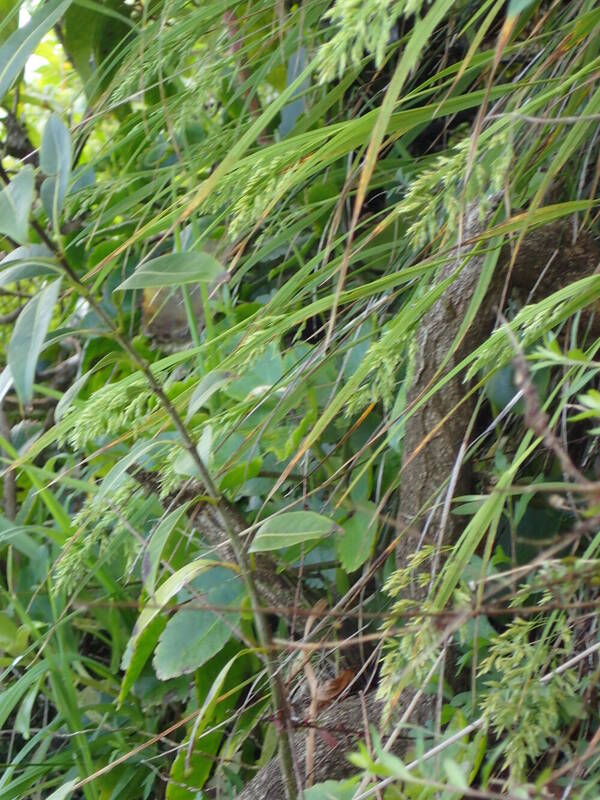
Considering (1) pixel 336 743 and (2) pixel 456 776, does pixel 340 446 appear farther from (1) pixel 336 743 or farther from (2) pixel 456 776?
(2) pixel 456 776

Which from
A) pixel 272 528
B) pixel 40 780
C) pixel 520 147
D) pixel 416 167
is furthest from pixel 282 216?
pixel 40 780

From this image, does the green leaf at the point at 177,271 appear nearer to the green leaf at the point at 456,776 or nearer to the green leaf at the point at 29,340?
the green leaf at the point at 29,340

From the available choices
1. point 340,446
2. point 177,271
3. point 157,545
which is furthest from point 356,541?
point 177,271

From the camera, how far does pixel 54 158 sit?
69 cm

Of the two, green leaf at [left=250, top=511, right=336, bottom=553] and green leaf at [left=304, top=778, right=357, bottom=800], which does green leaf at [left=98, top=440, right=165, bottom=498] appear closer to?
green leaf at [left=250, top=511, right=336, bottom=553]

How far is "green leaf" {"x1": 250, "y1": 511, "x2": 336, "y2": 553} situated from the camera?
0.73 m

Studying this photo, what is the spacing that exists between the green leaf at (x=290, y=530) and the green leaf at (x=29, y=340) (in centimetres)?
21

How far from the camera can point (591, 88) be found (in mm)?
892

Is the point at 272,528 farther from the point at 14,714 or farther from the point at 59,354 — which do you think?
the point at 59,354

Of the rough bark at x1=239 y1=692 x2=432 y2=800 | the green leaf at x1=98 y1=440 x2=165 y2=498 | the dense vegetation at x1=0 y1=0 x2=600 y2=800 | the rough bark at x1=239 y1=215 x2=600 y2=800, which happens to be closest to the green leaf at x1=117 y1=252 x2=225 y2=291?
the dense vegetation at x1=0 y1=0 x2=600 y2=800

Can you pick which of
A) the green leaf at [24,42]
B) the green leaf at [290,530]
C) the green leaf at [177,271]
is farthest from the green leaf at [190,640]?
the green leaf at [24,42]

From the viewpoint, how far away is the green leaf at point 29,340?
0.61 metres

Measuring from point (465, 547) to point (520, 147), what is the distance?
0.44m

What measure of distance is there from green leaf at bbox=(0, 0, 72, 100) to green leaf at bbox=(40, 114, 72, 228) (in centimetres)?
6
